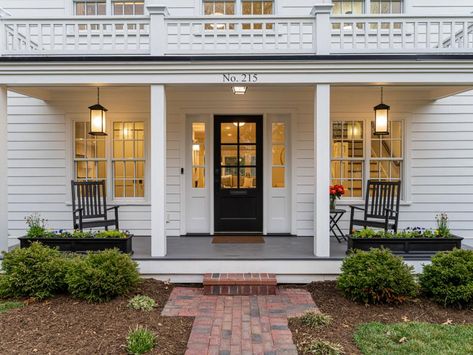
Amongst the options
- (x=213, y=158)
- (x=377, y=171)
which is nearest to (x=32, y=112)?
(x=213, y=158)

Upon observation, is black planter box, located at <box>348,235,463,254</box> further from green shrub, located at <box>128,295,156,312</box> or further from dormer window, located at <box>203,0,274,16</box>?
dormer window, located at <box>203,0,274,16</box>

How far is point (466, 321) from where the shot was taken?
395 centimetres

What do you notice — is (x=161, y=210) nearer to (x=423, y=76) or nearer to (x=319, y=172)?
(x=319, y=172)

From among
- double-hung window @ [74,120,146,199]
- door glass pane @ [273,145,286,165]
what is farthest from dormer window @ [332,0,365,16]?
double-hung window @ [74,120,146,199]

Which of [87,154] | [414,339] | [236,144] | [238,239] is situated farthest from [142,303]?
[87,154]

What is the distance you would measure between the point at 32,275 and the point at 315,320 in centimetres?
334

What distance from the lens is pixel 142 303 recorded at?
14.0 ft

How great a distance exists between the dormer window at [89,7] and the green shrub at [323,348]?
694 centimetres

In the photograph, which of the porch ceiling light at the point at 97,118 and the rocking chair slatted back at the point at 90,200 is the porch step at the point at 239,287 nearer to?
the rocking chair slatted back at the point at 90,200

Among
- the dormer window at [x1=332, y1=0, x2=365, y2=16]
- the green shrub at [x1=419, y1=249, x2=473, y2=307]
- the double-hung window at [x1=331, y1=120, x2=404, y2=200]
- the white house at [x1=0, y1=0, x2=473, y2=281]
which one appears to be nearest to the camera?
the green shrub at [x1=419, y1=249, x2=473, y2=307]

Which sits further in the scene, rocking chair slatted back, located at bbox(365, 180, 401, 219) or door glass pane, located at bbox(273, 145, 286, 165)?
door glass pane, located at bbox(273, 145, 286, 165)

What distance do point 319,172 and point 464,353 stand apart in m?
2.66

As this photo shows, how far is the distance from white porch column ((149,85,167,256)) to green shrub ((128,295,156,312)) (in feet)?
3.04

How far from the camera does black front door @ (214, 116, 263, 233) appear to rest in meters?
7.14
